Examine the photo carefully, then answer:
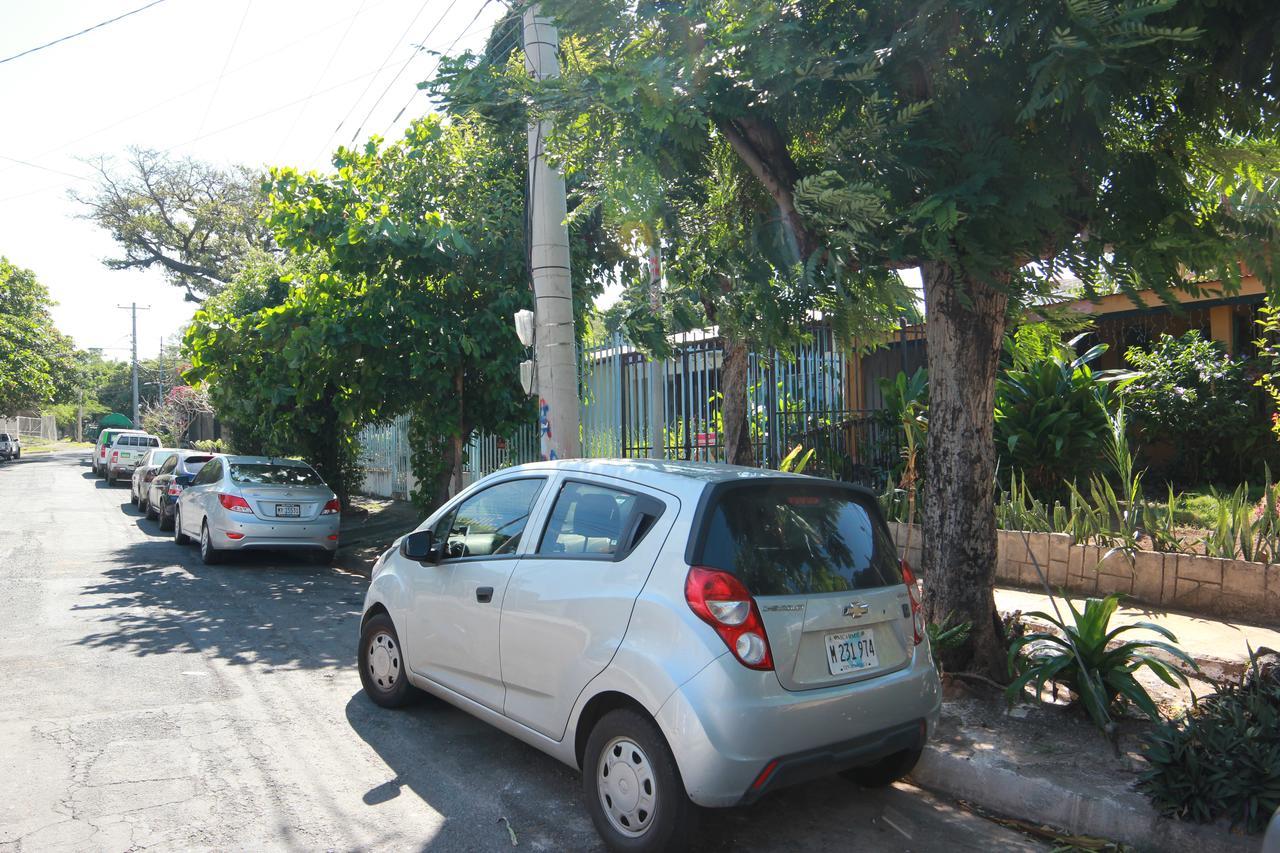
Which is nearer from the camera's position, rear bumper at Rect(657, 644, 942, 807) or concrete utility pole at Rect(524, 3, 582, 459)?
rear bumper at Rect(657, 644, 942, 807)

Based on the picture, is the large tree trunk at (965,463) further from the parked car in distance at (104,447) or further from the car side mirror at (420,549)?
the parked car in distance at (104,447)

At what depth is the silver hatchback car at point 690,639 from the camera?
3.45 metres

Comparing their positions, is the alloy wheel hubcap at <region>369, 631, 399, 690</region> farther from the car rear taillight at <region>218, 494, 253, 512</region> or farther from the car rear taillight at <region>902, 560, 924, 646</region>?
the car rear taillight at <region>218, 494, 253, 512</region>

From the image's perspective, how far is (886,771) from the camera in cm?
434

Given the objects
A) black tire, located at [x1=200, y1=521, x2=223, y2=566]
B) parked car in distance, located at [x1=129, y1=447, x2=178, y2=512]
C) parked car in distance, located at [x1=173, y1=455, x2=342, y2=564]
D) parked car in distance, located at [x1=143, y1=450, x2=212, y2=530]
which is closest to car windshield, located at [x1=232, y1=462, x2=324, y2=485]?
parked car in distance, located at [x1=173, y1=455, x2=342, y2=564]

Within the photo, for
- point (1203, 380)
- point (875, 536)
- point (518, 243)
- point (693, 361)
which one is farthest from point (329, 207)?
point (1203, 380)

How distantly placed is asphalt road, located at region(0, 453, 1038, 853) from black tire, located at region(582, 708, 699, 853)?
24 centimetres

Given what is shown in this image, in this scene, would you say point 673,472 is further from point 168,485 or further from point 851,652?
point 168,485

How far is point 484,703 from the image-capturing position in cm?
462

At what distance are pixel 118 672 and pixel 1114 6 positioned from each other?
733 centimetres

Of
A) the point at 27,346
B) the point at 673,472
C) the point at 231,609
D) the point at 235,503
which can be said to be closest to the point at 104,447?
the point at 27,346

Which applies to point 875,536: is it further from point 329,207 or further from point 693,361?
point 329,207

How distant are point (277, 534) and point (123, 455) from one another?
21.0m

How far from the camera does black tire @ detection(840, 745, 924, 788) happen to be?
13.9 ft
